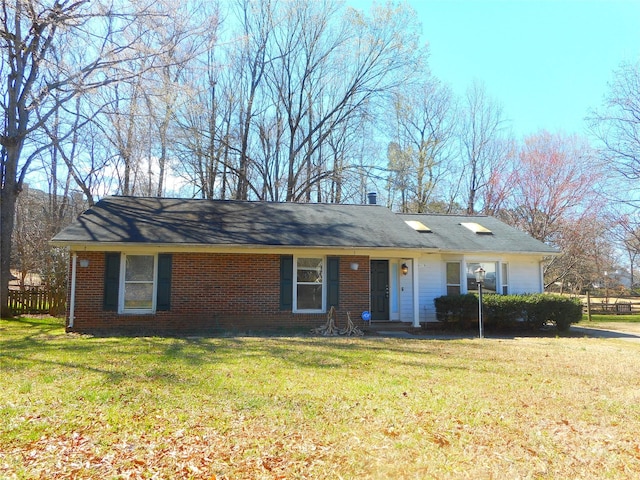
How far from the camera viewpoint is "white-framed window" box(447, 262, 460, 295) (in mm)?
14281

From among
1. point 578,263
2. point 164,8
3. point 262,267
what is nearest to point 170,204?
point 262,267

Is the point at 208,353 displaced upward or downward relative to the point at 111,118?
downward

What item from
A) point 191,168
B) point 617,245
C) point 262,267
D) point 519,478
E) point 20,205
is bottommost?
point 519,478

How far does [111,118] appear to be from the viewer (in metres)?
14.8

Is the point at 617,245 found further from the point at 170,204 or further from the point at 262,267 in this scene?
the point at 170,204

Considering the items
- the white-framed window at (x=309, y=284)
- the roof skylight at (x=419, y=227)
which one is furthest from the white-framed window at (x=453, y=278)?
the white-framed window at (x=309, y=284)

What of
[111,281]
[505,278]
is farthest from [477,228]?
[111,281]

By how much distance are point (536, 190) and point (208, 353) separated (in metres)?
24.4

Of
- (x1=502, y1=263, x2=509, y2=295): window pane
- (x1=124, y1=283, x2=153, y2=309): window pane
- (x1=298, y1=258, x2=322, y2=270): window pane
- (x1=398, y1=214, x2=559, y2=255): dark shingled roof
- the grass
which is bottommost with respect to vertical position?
the grass

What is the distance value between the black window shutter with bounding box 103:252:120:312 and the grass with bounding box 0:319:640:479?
3.24 meters

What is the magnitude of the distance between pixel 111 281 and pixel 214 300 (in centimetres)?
267

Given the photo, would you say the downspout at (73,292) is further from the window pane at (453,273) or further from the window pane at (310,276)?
the window pane at (453,273)

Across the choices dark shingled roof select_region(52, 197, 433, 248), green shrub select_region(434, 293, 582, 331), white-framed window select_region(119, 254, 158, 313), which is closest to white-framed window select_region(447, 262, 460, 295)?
green shrub select_region(434, 293, 582, 331)

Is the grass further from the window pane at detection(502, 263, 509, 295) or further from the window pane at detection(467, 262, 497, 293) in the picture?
the window pane at detection(502, 263, 509, 295)
